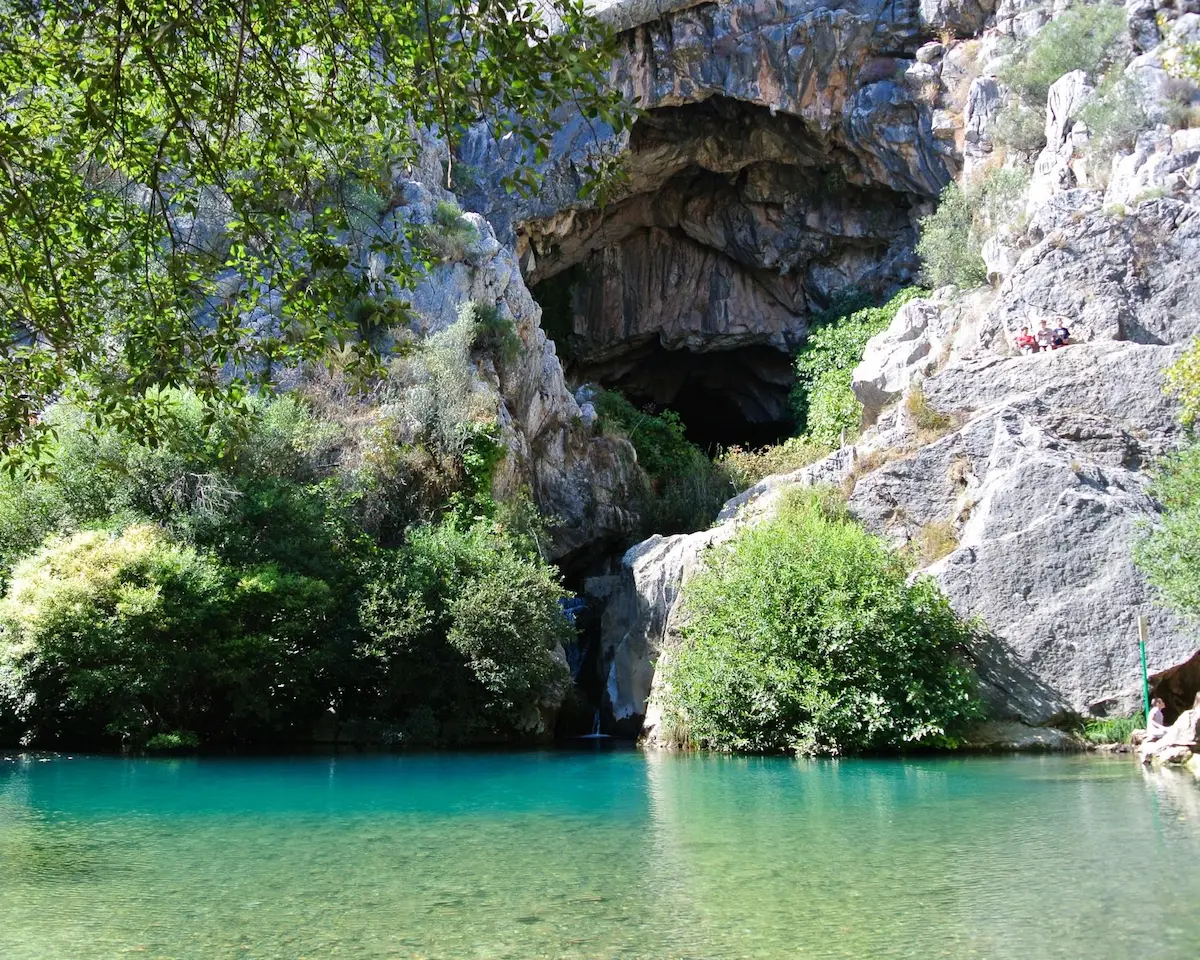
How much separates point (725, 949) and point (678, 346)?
A: 31.5m

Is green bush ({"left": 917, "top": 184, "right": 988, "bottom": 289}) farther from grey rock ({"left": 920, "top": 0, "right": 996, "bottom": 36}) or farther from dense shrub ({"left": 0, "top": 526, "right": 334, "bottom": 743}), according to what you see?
dense shrub ({"left": 0, "top": 526, "right": 334, "bottom": 743})

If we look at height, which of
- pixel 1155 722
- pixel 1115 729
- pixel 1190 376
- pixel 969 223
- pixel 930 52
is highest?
pixel 930 52

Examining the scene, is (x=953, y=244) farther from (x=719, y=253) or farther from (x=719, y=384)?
(x=719, y=384)

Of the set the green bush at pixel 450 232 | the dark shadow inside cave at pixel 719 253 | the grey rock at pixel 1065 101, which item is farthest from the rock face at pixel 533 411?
the grey rock at pixel 1065 101

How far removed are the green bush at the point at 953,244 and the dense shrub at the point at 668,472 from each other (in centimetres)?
755

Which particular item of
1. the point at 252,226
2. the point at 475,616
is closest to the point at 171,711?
the point at 475,616

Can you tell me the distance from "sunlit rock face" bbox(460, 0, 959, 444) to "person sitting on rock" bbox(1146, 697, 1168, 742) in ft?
57.6

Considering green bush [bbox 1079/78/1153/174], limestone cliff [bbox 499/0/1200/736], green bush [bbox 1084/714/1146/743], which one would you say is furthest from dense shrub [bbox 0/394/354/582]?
green bush [bbox 1079/78/1153/174]

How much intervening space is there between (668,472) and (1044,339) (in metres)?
11.1

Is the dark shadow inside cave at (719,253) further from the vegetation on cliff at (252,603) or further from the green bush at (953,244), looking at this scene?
the vegetation on cliff at (252,603)

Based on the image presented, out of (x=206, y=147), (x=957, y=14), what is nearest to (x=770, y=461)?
(x=957, y=14)

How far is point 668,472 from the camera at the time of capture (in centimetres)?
3023

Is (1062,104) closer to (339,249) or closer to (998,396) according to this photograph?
(998,396)

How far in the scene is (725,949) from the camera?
18.1 ft
